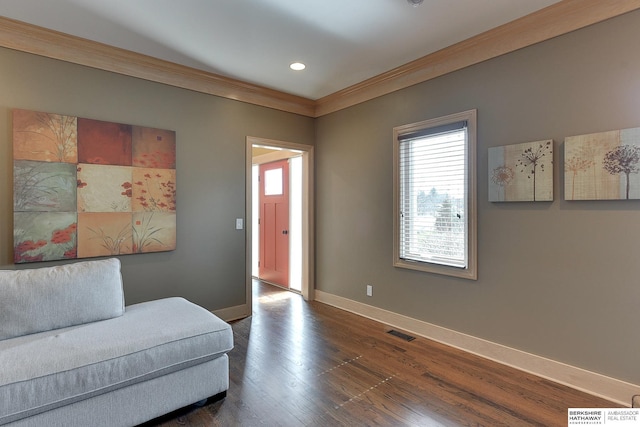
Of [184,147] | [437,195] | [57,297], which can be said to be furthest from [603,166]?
[57,297]

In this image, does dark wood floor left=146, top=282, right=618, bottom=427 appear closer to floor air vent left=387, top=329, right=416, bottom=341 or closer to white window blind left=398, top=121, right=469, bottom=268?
floor air vent left=387, top=329, right=416, bottom=341

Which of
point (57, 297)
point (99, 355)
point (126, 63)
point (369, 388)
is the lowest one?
point (369, 388)

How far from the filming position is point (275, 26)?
2594 millimetres

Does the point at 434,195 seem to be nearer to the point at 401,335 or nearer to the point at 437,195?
the point at 437,195

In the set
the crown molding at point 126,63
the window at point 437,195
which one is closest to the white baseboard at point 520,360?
the window at point 437,195

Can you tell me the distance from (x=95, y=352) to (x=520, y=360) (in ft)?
9.76

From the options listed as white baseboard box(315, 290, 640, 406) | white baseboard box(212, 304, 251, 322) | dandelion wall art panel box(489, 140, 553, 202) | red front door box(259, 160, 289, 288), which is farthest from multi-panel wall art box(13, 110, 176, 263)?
dandelion wall art panel box(489, 140, 553, 202)

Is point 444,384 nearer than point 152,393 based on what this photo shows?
No

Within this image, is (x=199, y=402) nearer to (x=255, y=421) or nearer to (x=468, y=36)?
(x=255, y=421)

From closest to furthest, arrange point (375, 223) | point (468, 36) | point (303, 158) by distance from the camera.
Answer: point (468, 36), point (375, 223), point (303, 158)

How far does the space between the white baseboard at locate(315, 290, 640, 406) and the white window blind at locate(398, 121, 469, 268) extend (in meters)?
0.67

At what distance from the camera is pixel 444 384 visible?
2.39 m

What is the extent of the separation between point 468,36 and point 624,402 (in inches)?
114

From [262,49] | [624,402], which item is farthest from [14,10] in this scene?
[624,402]
